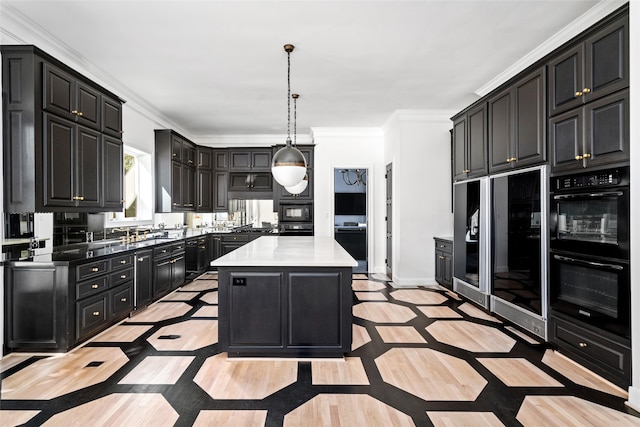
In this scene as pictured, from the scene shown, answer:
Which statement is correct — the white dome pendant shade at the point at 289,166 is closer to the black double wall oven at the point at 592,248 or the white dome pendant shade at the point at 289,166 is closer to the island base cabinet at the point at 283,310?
the island base cabinet at the point at 283,310

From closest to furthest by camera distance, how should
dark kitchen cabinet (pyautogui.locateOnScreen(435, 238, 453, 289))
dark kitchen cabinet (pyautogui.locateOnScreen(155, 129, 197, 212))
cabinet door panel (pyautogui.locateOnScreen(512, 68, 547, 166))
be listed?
cabinet door panel (pyautogui.locateOnScreen(512, 68, 547, 166)), dark kitchen cabinet (pyautogui.locateOnScreen(435, 238, 453, 289)), dark kitchen cabinet (pyautogui.locateOnScreen(155, 129, 197, 212))

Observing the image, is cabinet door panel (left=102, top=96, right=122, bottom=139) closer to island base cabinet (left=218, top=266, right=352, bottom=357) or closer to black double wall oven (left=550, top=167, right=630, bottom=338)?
island base cabinet (left=218, top=266, right=352, bottom=357)

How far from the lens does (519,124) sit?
11.1 ft

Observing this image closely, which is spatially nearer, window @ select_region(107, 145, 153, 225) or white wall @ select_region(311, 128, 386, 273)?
window @ select_region(107, 145, 153, 225)

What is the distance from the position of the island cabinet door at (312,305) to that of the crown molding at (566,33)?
2.81 meters

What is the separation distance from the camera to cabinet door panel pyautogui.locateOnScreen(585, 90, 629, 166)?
231 centimetres

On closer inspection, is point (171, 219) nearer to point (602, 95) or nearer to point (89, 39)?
point (89, 39)

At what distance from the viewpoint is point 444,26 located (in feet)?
10.1

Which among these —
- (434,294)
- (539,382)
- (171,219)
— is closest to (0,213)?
(171,219)

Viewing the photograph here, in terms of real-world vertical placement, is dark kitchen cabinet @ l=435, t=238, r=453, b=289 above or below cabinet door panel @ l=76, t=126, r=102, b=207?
below

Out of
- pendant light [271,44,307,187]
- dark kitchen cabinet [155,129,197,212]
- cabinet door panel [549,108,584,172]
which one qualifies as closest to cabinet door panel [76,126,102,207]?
pendant light [271,44,307,187]

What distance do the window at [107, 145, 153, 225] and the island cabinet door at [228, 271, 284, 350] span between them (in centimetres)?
292

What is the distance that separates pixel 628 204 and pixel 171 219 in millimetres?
6106

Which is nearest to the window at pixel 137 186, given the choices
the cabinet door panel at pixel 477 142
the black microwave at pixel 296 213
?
the black microwave at pixel 296 213
